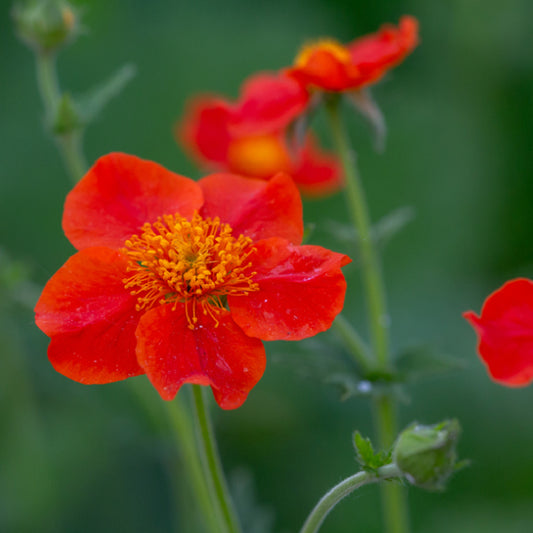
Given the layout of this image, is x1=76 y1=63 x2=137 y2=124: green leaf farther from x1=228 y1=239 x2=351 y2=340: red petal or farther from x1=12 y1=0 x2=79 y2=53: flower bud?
x1=228 y1=239 x2=351 y2=340: red petal

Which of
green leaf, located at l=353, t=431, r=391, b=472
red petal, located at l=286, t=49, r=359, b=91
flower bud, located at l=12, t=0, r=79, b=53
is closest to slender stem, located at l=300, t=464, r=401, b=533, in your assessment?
green leaf, located at l=353, t=431, r=391, b=472

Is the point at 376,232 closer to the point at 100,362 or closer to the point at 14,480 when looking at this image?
the point at 100,362

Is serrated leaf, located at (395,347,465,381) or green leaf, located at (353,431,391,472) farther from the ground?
serrated leaf, located at (395,347,465,381)

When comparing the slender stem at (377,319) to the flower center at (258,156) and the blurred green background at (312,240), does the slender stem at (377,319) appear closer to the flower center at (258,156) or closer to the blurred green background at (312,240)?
the blurred green background at (312,240)

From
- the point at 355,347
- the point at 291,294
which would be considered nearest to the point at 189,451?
the point at 355,347

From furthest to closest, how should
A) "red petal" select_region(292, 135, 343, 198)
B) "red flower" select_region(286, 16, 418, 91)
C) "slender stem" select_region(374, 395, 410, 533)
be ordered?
"red petal" select_region(292, 135, 343, 198)
"red flower" select_region(286, 16, 418, 91)
"slender stem" select_region(374, 395, 410, 533)

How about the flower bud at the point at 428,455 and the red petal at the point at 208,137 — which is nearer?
the flower bud at the point at 428,455

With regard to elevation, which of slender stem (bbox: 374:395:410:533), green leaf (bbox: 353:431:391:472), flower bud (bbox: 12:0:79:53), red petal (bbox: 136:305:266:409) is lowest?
slender stem (bbox: 374:395:410:533)

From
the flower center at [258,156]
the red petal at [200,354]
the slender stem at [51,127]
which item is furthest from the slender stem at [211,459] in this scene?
the flower center at [258,156]
